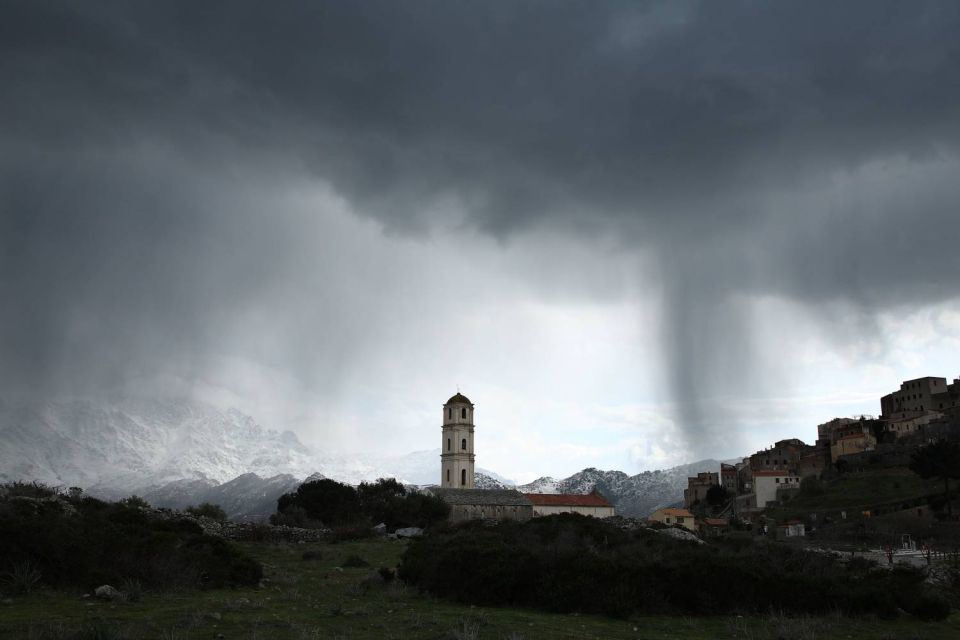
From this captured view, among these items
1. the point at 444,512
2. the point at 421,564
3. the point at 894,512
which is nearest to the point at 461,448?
the point at 444,512

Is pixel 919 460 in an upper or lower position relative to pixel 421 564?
upper

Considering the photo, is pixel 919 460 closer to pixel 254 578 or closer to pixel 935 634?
pixel 935 634

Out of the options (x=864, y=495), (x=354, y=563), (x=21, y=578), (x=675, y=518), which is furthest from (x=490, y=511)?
(x=21, y=578)

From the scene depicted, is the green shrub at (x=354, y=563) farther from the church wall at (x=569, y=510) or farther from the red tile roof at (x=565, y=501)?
the red tile roof at (x=565, y=501)

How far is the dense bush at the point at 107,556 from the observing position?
18.8 m

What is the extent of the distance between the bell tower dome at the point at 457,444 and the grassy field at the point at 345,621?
253 ft

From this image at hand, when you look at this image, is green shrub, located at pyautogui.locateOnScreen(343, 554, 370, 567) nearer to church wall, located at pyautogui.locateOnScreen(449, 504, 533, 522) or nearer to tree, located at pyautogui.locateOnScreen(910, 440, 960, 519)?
church wall, located at pyautogui.locateOnScreen(449, 504, 533, 522)

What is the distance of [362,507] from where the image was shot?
7138 cm

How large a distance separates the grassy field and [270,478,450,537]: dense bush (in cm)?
4542

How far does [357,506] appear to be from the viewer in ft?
235

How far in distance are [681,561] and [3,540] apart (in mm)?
18627

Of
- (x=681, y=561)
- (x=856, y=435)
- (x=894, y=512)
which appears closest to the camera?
(x=681, y=561)

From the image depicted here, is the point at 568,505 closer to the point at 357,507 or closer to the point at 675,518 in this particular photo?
the point at 675,518

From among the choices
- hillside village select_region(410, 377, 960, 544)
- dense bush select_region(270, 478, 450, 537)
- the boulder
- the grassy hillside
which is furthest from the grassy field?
the grassy hillside
